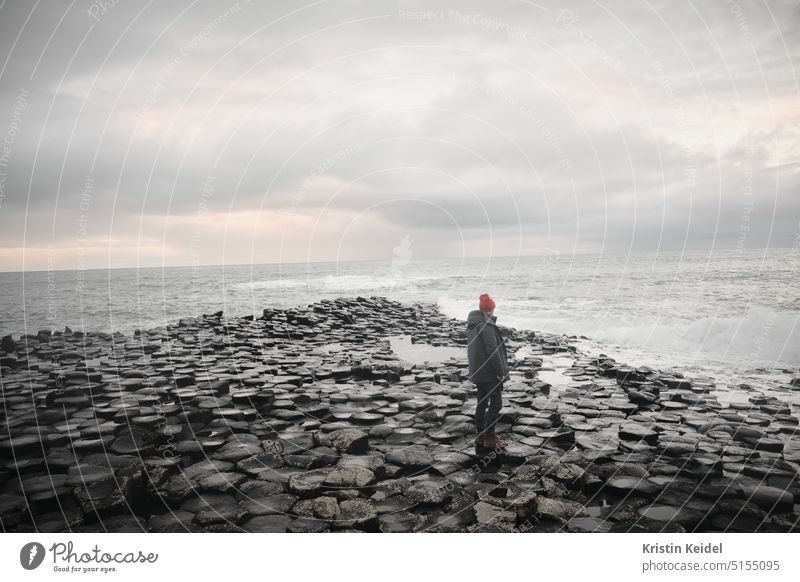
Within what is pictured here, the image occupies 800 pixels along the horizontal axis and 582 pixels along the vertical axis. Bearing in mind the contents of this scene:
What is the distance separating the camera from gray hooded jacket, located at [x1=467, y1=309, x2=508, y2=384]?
20.6 ft

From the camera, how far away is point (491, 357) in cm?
633

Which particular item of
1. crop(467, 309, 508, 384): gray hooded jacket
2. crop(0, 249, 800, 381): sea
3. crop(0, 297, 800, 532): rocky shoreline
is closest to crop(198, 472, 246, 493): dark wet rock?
crop(0, 297, 800, 532): rocky shoreline

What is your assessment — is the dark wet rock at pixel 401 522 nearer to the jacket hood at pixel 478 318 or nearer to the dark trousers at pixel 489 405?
the dark trousers at pixel 489 405

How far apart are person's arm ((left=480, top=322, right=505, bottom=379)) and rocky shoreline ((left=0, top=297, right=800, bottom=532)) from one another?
1.06 meters

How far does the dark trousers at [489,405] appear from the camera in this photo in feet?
21.1

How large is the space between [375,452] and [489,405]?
1832 mm

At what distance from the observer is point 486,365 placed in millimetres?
6324

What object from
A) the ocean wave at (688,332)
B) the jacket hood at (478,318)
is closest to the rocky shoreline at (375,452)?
the jacket hood at (478,318)

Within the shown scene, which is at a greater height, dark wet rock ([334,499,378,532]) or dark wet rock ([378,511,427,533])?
dark wet rock ([334,499,378,532])

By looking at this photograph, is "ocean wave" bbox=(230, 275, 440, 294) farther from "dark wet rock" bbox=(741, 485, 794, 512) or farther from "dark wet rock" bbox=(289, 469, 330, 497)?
"dark wet rock" bbox=(741, 485, 794, 512)
